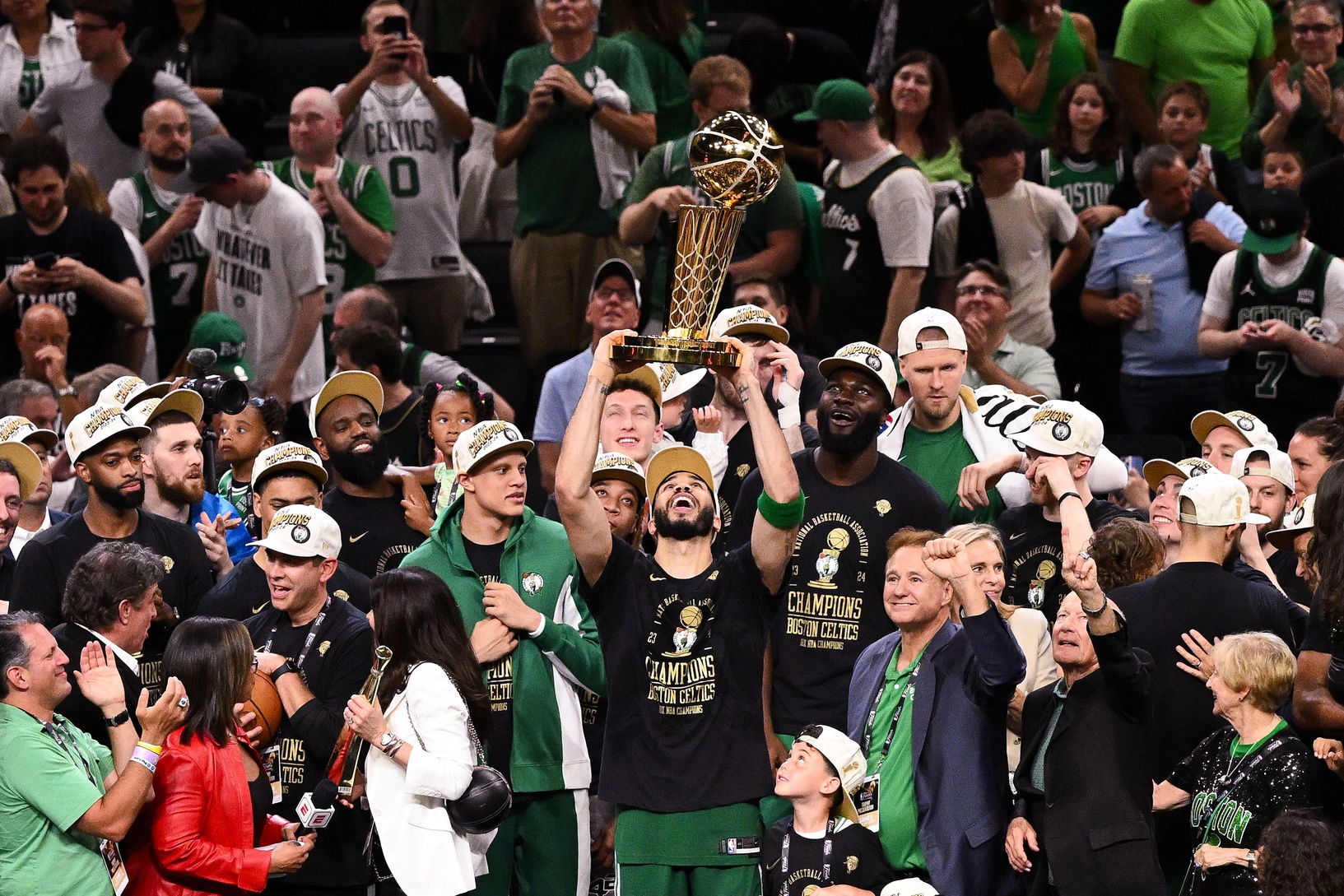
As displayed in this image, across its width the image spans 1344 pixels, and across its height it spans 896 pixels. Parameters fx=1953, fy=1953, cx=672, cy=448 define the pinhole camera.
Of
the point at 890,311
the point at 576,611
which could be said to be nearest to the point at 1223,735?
the point at 576,611

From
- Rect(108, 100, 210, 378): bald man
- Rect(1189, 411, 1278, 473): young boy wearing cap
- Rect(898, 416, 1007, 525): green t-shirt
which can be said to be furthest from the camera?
Rect(108, 100, 210, 378): bald man

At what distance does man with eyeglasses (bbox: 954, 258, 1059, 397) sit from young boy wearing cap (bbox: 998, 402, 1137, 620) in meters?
1.82

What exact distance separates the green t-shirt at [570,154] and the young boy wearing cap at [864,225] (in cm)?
120

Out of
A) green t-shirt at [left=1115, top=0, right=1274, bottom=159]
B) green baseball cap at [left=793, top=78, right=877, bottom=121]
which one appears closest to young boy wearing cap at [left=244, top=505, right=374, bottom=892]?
green baseball cap at [left=793, top=78, right=877, bottom=121]

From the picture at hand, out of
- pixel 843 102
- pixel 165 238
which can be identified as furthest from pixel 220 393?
pixel 843 102

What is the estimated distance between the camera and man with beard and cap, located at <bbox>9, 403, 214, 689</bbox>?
7.31m

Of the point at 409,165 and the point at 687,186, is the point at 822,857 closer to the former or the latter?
the point at 687,186

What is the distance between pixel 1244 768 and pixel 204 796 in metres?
3.31

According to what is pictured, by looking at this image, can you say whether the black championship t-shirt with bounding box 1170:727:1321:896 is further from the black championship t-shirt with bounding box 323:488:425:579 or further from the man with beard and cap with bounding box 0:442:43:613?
the man with beard and cap with bounding box 0:442:43:613

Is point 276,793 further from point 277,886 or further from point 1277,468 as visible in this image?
point 1277,468

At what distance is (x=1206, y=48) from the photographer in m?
12.3

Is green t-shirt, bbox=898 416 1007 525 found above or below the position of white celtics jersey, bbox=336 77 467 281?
below

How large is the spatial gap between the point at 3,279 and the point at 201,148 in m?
1.29

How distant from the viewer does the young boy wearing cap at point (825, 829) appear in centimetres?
628
